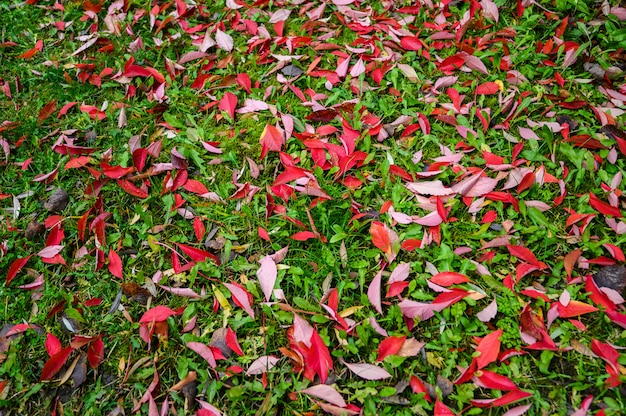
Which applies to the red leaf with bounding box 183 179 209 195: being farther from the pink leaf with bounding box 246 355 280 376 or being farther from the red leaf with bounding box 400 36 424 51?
the red leaf with bounding box 400 36 424 51

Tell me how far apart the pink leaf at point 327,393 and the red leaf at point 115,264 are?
101cm

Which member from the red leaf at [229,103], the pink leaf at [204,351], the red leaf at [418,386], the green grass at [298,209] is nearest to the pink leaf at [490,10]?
the green grass at [298,209]

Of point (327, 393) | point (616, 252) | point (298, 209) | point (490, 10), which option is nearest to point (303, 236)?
point (298, 209)

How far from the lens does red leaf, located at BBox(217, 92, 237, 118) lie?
98.5 inches

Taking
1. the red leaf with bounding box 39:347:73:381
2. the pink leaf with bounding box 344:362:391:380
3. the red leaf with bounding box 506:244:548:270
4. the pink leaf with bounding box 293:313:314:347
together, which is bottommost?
the red leaf with bounding box 39:347:73:381

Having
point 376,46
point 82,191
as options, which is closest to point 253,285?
point 82,191

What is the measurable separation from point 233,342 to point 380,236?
781 mm

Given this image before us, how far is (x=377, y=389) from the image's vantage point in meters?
1.69

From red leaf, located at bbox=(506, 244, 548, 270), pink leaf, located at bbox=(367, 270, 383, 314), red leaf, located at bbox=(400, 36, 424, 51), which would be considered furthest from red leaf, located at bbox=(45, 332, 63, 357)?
red leaf, located at bbox=(400, 36, 424, 51)

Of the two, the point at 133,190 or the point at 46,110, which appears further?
the point at 46,110

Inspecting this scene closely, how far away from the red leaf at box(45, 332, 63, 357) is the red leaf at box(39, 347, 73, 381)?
0.14 feet

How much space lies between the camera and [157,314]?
1.91 metres

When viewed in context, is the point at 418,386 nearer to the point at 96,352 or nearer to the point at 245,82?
the point at 96,352

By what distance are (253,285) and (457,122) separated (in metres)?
1.35
